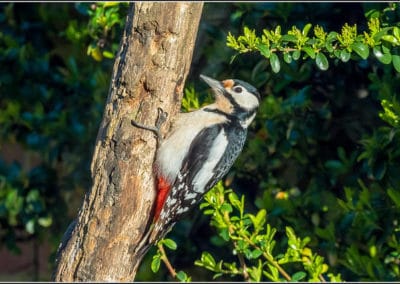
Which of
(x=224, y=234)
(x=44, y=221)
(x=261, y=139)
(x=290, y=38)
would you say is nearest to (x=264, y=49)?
(x=290, y=38)

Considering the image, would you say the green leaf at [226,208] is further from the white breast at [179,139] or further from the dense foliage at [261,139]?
the white breast at [179,139]

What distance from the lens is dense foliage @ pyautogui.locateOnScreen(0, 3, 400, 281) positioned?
14.6 ft

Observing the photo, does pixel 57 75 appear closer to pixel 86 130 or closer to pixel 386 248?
pixel 86 130

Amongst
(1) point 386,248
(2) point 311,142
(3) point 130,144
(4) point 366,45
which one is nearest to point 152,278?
(2) point 311,142

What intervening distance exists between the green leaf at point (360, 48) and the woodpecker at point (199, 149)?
0.88 m

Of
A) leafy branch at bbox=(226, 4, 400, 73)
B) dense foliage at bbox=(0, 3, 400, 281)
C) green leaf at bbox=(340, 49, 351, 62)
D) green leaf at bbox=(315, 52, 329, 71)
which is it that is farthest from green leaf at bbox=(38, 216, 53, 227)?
green leaf at bbox=(340, 49, 351, 62)

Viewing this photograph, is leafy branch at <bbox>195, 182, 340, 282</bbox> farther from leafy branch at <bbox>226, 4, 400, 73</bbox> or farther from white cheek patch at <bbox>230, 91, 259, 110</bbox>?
leafy branch at <bbox>226, 4, 400, 73</bbox>

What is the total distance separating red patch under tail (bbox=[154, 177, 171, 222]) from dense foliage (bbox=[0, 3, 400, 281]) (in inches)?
13.0

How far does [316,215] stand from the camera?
5.05 m

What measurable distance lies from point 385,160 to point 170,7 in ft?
5.15

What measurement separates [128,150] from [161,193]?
1.14 feet

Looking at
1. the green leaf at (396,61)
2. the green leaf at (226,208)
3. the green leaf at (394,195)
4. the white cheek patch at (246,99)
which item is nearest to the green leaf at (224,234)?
the green leaf at (226,208)

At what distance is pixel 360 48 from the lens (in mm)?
3732

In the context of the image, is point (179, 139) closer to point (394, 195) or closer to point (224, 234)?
point (224, 234)
